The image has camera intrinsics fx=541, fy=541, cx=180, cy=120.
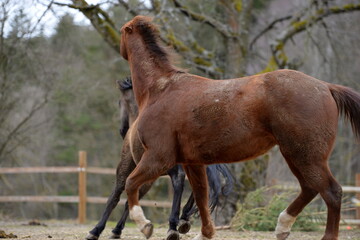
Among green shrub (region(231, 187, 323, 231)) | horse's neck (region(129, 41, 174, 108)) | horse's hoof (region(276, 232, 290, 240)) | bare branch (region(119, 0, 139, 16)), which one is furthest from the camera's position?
bare branch (region(119, 0, 139, 16))

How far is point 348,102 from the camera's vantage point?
5.14 meters

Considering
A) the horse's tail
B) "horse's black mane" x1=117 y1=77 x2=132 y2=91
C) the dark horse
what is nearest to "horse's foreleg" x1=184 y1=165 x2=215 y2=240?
the dark horse

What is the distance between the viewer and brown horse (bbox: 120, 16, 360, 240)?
193 inches

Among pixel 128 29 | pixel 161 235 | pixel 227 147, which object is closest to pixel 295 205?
pixel 227 147

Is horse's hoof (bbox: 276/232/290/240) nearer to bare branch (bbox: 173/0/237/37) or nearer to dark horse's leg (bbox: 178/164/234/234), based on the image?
dark horse's leg (bbox: 178/164/234/234)

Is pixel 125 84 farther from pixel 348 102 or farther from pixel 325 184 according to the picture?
pixel 325 184

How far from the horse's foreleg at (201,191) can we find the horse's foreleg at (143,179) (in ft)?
2.05

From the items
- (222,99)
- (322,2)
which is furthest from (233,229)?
(322,2)

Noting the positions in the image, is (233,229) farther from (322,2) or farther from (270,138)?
(322,2)

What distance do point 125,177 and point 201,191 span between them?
1.86 meters

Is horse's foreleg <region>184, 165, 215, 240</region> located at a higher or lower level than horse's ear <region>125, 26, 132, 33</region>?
lower

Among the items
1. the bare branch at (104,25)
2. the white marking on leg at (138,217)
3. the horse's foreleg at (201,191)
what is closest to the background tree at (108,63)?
the bare branch at (104,25)

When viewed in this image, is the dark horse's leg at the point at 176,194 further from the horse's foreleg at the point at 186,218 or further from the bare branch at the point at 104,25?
the bare branch at the point at 104,25

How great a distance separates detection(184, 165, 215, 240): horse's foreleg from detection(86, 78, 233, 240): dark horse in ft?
2.14
